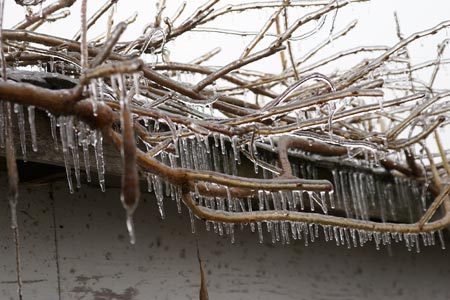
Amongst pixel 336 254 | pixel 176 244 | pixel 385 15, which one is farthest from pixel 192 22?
pixel 385 15

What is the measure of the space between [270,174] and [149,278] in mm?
604

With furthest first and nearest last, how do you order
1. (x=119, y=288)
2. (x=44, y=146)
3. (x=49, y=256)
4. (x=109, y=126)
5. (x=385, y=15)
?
1. (x=385, y=15)
2. (x=119, y=288)
3. (x=49, y=256)
4. (x=44, y=146)
5. (x=109, y=126)

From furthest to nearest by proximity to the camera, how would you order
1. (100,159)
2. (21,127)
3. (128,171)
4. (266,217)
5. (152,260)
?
(152,260), (100,159), (21,127), (266,217), (128,171)

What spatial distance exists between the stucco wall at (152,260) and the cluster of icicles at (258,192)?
9 cm

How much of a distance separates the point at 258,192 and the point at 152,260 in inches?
22.2

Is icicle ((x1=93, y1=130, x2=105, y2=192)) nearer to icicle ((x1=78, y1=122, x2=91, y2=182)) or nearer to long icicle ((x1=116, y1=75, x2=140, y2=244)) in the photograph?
icicle ((x1=78, y1=122, x2=91, y2=182))

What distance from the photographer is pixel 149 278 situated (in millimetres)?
2645

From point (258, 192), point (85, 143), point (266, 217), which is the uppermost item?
point (85, 143)

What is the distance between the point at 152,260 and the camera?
8.79 feet

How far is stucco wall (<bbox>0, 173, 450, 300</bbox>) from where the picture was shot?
2.36 m

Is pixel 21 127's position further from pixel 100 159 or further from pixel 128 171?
pixel 128 171

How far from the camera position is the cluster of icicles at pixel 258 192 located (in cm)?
204

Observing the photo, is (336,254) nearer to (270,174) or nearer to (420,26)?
(270,174)

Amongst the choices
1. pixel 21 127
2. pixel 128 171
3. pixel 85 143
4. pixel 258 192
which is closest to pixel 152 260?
pixel 258 192
